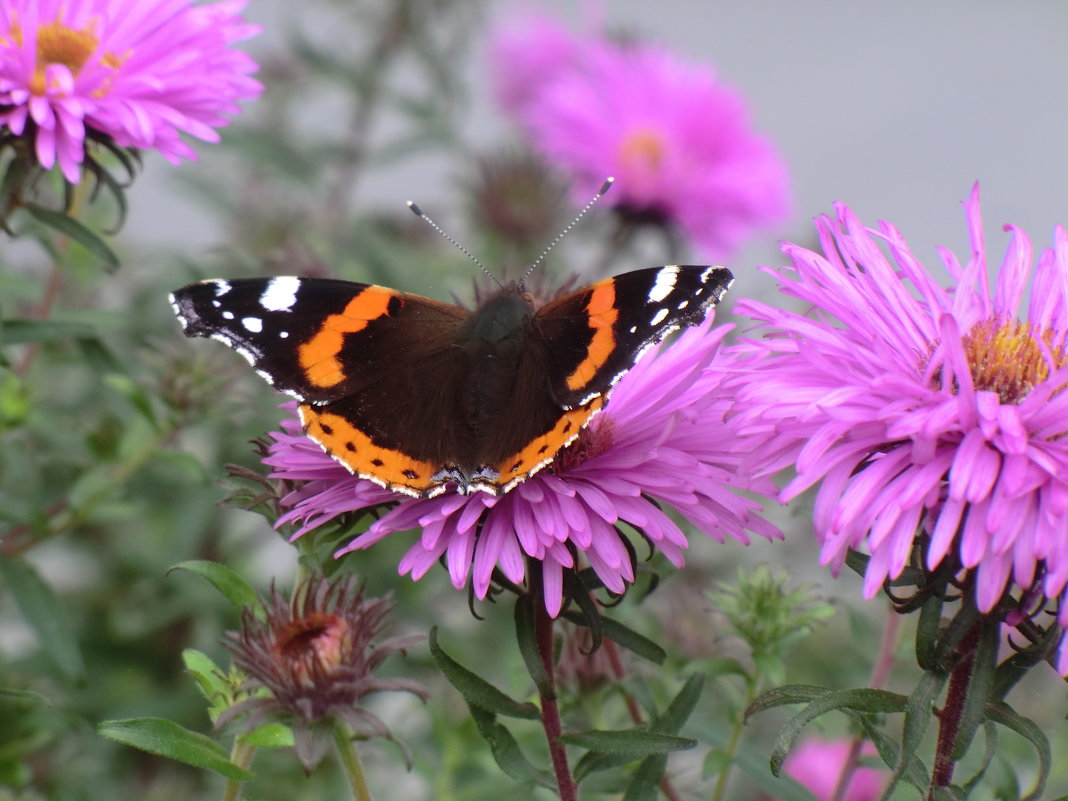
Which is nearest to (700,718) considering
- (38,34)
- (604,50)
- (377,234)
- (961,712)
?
(961,712)

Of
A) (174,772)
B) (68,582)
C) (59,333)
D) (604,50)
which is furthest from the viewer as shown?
(604,50)

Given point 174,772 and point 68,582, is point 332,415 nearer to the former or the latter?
point 174,772

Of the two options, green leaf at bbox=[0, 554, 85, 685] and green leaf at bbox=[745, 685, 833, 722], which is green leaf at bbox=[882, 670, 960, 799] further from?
green leaf at bbox=[0, 554, 85, 685]

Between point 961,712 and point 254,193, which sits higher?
point 961,712

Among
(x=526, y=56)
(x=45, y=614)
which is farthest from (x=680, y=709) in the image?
(x=526, y=56)

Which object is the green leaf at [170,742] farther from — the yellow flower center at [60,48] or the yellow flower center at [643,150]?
the yellow flower center at [643,150]

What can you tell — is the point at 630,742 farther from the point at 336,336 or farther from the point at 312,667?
the point at 336,336

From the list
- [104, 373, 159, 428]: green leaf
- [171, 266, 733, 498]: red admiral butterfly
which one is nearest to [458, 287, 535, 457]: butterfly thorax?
[171, 266, 733, 498]: red admiral butterfly
